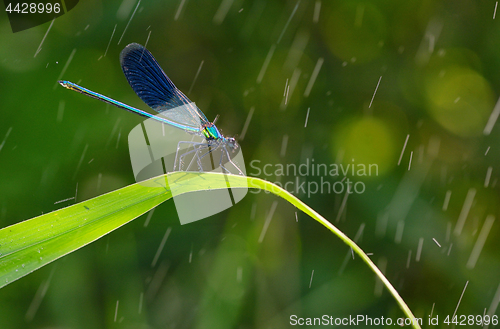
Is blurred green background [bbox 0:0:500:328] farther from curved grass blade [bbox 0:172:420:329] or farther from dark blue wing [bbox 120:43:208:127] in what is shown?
curved grass blade [bbox 0:172:420:329]

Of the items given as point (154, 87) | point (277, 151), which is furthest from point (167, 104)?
point (277, 151)

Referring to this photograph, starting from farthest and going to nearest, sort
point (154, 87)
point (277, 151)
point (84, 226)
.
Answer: point (277, 151) → point (154, 87) → point (84, 226)

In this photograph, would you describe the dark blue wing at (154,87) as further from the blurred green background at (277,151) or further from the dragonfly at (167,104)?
the blurred green background at (277,151)

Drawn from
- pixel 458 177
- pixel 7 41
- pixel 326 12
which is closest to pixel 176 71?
pixel 7 41

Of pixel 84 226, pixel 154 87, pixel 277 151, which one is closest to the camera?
pixel 84 226

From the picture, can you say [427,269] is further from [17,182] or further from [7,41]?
[7,41]

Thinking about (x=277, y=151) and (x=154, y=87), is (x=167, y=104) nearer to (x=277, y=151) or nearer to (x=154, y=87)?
(x=154, y=87)

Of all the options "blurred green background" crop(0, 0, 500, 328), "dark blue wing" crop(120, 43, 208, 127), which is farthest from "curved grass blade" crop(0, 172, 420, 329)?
"blurred green background" crop(0, 0, 500, 328)

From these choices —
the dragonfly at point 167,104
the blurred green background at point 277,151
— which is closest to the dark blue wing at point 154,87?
the dragonfly at point 167,104
